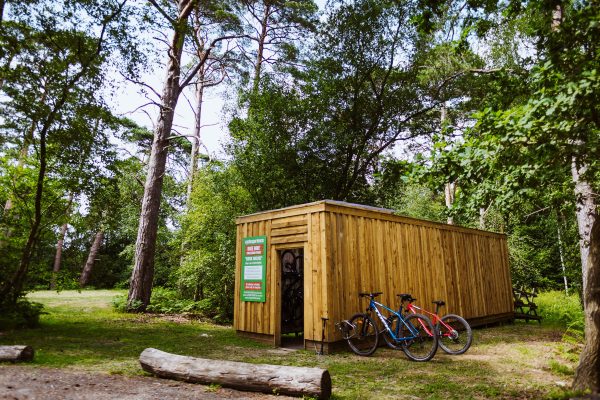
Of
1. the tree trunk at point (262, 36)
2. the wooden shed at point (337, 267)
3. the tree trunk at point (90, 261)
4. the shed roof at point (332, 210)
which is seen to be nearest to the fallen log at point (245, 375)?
the wooden shed at point (337, 267)

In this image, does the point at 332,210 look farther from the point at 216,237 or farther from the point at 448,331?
the point at 216,237

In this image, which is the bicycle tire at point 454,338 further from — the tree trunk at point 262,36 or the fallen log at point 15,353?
the tree trunk at point 262,36

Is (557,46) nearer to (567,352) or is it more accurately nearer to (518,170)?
(518,170)

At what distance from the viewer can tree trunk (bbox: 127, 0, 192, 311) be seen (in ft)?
39.0

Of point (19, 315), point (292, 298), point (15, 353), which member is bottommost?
point (15, 353)

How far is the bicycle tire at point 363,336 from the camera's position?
6.77 meters

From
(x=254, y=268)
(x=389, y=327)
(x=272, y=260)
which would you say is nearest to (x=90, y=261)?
(x=254, y=268)

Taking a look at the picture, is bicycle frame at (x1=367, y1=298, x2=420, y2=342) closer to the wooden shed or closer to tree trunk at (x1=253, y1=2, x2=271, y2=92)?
the wooden shed

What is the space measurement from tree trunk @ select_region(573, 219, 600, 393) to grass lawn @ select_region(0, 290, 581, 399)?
0.91ft

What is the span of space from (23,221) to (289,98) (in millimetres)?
8232

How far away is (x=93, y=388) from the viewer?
429cm

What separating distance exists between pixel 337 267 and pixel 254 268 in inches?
84.2

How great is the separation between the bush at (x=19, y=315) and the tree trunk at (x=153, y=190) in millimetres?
3149

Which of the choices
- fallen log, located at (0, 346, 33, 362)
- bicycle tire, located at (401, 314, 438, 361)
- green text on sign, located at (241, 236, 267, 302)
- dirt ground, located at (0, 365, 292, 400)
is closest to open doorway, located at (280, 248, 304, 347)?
green text on sign, located at (241, 236, 267, 302)
